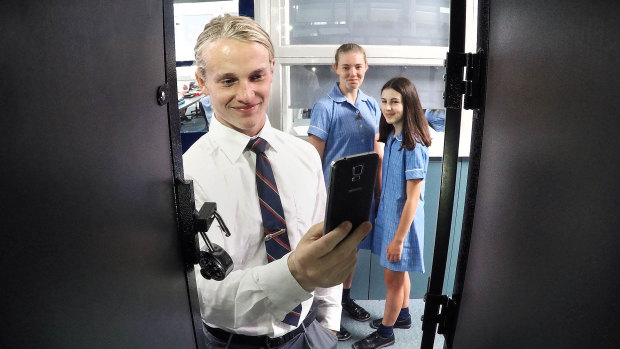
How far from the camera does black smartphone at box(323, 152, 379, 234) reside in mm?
698

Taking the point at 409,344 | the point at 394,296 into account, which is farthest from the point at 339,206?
the point at 409,344

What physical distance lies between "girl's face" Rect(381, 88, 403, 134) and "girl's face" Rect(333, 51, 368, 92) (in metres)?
0.22

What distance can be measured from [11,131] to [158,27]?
33 centimetres

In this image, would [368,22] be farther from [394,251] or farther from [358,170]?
[358,170]

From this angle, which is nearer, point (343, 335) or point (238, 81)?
point (238, 81)

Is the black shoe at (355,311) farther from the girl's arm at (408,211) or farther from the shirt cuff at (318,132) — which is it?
the shirt cuff at (318,132)

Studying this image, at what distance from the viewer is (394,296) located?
2447mm

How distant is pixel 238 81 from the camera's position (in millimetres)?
1374

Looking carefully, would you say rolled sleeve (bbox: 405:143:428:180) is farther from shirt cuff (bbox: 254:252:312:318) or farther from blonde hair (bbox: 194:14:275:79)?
shirt cuff (bbox: 254:252:312:318)

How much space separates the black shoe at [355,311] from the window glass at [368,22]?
1.73 metres

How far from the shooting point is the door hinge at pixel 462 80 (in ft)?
2.27

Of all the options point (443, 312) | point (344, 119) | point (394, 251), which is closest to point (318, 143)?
point (344, 119)

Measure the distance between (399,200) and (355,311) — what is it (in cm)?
88

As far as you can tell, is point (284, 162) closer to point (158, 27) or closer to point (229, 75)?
point (229, 75)
